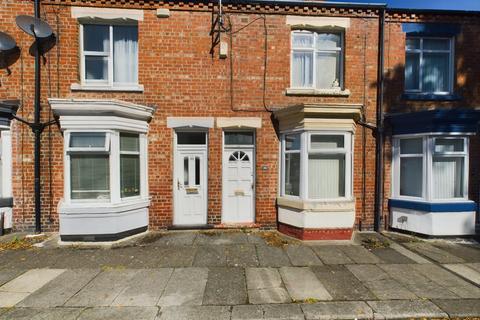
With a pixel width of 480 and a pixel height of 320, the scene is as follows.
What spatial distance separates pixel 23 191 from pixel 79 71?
3.39 metres

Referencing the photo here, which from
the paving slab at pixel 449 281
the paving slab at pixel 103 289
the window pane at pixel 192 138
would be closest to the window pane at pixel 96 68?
the window pane at pixel 192 138

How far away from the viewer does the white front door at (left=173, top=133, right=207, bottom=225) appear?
7000mm

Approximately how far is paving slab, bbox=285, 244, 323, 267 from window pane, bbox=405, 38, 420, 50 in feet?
20.7

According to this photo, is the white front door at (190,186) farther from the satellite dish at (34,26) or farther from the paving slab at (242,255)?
the satellite dish at (34,26)

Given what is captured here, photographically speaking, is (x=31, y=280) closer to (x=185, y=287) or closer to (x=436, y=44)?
(x=185, y=287)

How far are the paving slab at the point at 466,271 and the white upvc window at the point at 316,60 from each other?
487cm

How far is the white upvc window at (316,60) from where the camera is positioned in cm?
717

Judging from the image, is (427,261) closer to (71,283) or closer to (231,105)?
(231,105)

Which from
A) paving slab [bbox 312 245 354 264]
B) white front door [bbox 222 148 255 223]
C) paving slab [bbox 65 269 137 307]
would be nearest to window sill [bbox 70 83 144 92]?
white front door [bbox 222 148 255 223]

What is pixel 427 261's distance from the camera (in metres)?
5.14

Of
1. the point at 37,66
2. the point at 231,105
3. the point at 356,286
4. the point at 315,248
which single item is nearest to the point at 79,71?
the point at 37,66

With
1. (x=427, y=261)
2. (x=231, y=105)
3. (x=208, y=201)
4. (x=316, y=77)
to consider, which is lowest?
(x=427, y=261)

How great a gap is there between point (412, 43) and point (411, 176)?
3763 mm

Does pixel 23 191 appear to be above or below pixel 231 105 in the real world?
below
